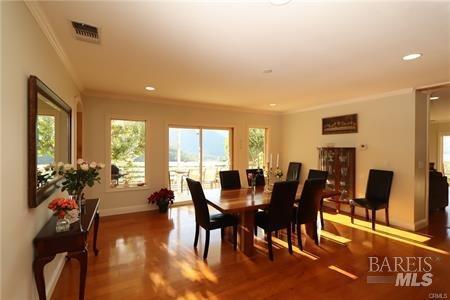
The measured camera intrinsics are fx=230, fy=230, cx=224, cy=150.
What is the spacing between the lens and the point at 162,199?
494cm

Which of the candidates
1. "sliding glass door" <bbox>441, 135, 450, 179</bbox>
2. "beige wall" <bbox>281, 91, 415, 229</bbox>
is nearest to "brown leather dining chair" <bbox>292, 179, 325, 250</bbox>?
"beige wall" <bbox>281, 91, 415, 229</bbox>

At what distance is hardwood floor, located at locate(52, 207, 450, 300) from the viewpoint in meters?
2.25

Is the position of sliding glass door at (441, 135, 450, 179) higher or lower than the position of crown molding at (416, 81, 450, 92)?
lower

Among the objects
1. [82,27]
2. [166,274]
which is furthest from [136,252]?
[82,27]

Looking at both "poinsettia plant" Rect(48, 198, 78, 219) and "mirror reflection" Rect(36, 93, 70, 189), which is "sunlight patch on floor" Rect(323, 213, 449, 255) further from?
"mirror reflection" Rect(36, 93, 70, 189)

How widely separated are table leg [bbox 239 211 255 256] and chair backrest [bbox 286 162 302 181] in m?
3.30

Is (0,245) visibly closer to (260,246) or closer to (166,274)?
(166,274)

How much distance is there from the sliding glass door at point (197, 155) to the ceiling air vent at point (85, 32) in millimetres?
3215

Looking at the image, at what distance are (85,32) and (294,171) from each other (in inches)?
212

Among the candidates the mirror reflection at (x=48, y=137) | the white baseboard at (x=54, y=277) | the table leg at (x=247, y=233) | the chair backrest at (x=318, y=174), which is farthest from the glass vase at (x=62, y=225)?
the chair backrest at (x=318, y=174)

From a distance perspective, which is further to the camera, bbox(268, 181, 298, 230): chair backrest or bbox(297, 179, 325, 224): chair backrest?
bbox(297, 179, 325, 224): chair backrest

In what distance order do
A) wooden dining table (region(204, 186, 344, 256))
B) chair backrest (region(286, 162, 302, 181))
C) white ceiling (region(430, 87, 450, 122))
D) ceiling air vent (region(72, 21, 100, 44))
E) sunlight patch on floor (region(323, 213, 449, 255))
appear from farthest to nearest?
chair backrest (region(286, 162, 302, 181)) → white ceiling (region(430, 87, 450, 122)) → sunlight patch on floor (region(323, 213, 449, 255)) → wooden dining table (region(204, 186, 344, 256)) → ceiling air vent (region(72, 21, 100, 44))

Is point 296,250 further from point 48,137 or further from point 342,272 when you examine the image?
point 48,137

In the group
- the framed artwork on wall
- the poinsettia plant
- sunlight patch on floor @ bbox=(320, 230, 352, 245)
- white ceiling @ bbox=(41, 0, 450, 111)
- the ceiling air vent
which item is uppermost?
the ceiling air vent
